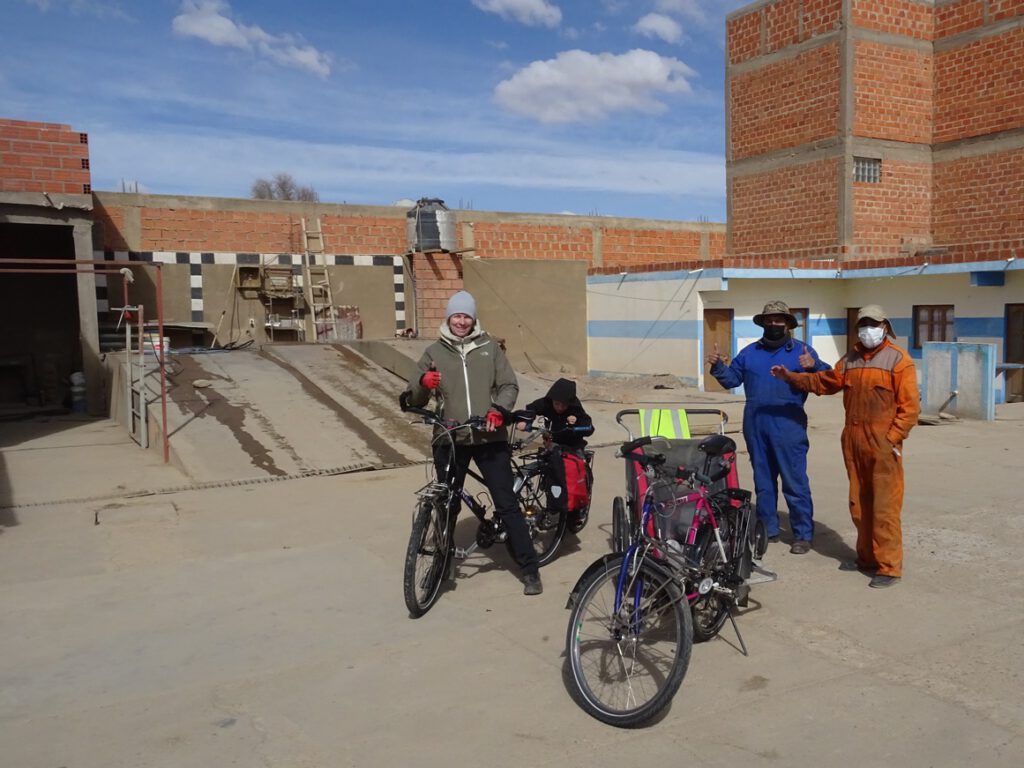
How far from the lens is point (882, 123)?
66.3 feet

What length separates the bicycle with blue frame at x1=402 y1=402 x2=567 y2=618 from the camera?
485cm

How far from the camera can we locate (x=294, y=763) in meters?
3.25

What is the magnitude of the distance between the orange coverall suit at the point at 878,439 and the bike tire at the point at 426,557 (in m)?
2.58

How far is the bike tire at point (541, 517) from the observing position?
588 cm

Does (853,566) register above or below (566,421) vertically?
below

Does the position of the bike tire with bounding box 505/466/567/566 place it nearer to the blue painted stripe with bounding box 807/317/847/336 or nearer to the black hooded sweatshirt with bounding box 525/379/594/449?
the black hooded sweatshirt with bounding box 525/379/594/449

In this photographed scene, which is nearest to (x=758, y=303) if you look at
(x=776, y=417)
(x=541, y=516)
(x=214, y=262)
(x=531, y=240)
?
(x=531, y=240)

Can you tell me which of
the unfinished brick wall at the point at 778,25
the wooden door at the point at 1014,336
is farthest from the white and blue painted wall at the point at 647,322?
the unfinished brick wall at the point at 778,25

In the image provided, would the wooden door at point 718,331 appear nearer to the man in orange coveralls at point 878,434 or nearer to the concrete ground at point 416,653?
the concrete ground at point 416,653

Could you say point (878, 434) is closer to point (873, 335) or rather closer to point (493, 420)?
point (873, 335)

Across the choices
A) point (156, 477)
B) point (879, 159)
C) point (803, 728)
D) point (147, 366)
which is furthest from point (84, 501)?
point (879, 159)

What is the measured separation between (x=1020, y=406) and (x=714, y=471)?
439 inches

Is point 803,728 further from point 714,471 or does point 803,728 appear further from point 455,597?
point 455,597

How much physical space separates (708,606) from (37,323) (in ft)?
53.0
